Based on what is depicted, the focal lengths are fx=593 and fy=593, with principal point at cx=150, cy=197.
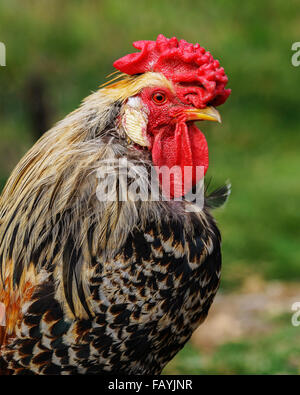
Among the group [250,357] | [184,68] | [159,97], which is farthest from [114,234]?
[250,357]

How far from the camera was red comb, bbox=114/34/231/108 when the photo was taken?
2.53 metres

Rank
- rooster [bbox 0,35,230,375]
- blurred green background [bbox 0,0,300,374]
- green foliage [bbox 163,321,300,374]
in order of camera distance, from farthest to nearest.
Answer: blurred green background [bbox 0,0,300,374] → green foliage [bbox 163,321,300,374] → rooster [bbox 0,35,230,375]

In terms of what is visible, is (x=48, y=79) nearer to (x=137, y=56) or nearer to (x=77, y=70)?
(x=77, y=70)

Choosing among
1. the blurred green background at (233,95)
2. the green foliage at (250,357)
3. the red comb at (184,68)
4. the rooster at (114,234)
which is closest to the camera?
the rooster at (114,234)

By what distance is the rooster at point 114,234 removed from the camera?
2.38 meters

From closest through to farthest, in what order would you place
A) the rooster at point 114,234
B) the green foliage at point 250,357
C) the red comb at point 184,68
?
the rooster at point 114,234 → the red comb at point 184,68 → the green foliage at point 250,357

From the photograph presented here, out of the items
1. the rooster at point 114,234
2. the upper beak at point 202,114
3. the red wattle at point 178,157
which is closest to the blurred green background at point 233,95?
the rooster at point 114,234

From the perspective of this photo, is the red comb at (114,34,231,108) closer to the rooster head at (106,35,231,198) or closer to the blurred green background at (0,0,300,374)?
the rooster head at (106,35,231,198)

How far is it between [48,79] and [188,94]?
15.0ft

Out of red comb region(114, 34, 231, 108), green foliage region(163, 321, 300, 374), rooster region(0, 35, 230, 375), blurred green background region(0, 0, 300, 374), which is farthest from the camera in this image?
blurred green background region(0, 0, 300, 374)

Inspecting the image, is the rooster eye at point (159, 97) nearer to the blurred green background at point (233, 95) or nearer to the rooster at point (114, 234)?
the rooster at point (114, 234)

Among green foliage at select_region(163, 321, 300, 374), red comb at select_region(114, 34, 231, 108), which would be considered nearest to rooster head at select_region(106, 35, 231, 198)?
red comb at select_region(114, 34, 231, 108)

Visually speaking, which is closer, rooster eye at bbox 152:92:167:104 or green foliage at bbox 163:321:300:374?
rooster eye at bbox 152:92:167:104

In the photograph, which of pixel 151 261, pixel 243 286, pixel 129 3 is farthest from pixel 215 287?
pixel 129 3
